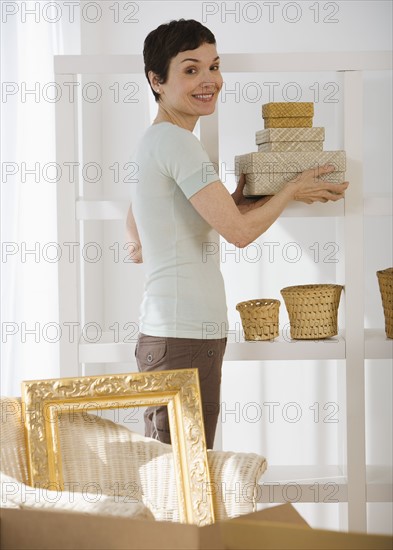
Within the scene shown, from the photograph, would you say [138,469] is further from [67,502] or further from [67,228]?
[67,228]

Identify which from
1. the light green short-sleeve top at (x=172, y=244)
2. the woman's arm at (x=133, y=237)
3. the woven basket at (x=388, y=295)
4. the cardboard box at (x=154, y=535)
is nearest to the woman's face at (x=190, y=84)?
the light green short-sleeve top at (x=172, y=244)

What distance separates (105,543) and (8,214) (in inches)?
81.0

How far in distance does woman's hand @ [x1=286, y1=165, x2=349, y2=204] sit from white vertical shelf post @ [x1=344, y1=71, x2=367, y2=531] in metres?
0.09

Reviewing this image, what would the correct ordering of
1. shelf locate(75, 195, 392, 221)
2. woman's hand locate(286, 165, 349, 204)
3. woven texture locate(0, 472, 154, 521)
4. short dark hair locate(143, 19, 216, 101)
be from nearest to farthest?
woven texture locate(0, 472, 154, 521), short dark hair locate(143, 19, 216, 101), woman's hand locate(286, 165, 349, 204), shelf locate(75, 195, 392, 221)

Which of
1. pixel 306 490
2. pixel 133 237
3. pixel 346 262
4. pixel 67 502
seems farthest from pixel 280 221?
pixel 67 502

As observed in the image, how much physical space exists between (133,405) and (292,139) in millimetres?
958

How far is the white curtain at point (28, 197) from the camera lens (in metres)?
2.49

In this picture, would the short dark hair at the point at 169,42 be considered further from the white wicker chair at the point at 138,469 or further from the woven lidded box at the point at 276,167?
the white wicker chair at the point at 138,469

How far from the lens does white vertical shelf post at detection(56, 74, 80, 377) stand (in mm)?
2357

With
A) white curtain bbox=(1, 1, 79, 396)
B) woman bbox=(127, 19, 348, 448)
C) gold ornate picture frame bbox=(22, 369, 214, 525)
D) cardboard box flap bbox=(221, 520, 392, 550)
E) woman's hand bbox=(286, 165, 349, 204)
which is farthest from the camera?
white curtain bbox=(1, 1, 79, 396)

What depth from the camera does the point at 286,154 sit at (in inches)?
89.9

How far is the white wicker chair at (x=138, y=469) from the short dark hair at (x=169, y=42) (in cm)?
91

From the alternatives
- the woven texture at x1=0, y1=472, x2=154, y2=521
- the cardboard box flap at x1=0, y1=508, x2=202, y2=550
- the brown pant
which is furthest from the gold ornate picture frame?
the cardboard box flap at x1=0, y1=508, x2=202, y2=550

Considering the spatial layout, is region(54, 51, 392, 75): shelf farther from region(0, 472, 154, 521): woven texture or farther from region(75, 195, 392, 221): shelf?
region(0, 472, 154, 521): woven texture
